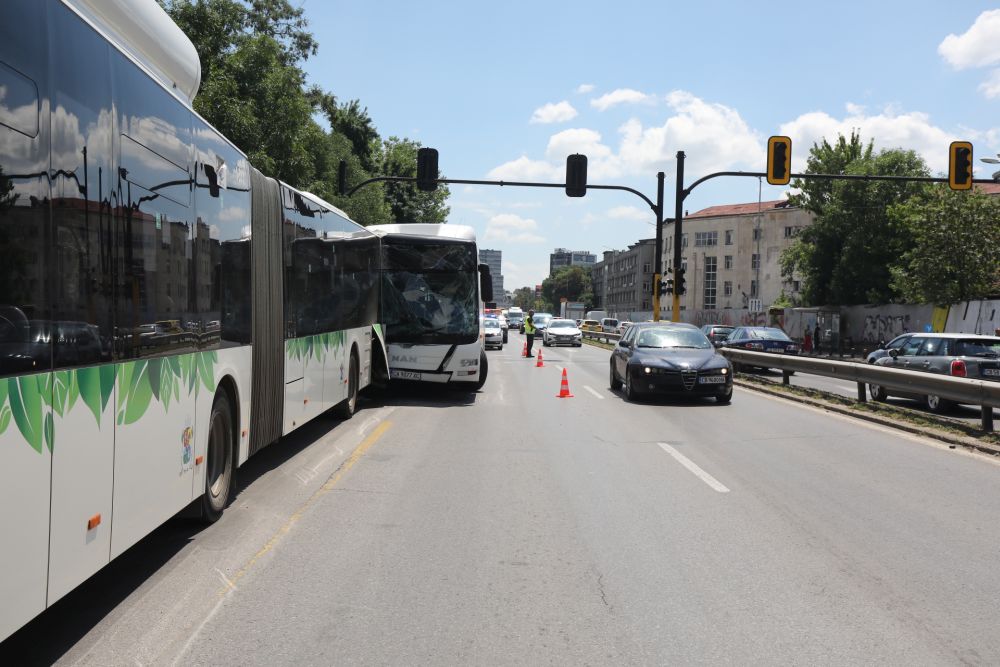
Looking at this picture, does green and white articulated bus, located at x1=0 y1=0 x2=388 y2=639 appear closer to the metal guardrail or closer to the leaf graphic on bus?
the leaf graphic on bus

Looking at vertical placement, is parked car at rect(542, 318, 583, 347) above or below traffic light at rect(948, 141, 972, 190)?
below

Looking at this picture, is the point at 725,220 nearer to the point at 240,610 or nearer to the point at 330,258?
the point at 330,258

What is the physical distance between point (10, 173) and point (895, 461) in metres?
9.47

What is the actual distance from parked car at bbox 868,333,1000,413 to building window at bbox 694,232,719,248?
92.4 metres

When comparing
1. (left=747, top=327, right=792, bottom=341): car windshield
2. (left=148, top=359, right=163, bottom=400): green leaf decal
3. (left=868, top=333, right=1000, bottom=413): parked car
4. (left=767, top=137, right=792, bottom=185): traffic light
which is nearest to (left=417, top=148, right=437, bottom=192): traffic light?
(left=767, top=137, right=792, bottom=185): traffic light

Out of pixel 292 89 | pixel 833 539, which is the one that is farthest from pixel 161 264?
pixel 292 89

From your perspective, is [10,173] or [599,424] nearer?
[10,173]

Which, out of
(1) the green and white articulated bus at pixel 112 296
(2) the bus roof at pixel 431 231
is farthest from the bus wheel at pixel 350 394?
(1) the green and white articulated bus at pixel 112 296

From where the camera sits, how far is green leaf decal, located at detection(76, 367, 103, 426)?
13.1 ft

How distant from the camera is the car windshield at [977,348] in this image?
51.6ft

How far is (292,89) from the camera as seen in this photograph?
25469 mm

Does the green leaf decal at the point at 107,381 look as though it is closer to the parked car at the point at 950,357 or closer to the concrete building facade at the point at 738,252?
the parked car at the point at 950,357

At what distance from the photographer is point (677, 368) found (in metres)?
15.9

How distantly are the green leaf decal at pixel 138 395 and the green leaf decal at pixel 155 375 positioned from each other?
0.05 metres
